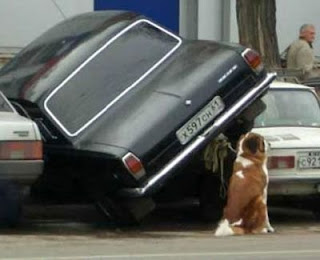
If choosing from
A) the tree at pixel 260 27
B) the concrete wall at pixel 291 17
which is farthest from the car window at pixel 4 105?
the concrete wall at pixel 291 17

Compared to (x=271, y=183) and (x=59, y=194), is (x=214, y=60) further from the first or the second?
(x=59, y=194)

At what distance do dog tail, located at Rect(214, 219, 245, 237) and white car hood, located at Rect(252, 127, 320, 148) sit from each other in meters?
1.14

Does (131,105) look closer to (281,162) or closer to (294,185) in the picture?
(281,162)

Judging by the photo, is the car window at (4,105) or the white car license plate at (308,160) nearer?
the car window at (4,105)

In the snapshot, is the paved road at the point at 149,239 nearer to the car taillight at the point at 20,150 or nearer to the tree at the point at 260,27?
the car taillight at the point at 20,150

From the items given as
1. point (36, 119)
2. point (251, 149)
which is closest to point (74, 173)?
point (36, 119)

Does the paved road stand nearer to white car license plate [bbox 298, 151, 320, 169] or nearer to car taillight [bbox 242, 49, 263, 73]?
white car license plate [bbox 298, 151, 320, 169]

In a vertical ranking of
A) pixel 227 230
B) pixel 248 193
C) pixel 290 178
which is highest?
pixel 248 193

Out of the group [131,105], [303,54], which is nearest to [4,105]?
[131,105]

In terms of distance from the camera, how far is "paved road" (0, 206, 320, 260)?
11.4 meters

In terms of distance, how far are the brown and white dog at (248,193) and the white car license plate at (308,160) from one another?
2.15ft

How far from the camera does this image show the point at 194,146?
43.3 ft

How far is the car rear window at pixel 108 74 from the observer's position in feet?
44.0

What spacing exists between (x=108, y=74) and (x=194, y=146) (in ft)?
→ 4.35
